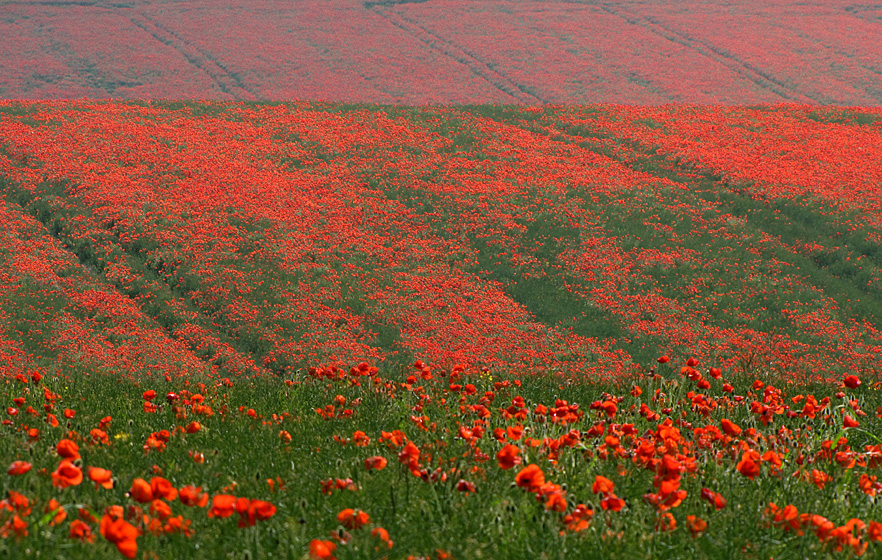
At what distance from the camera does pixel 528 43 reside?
5816cm

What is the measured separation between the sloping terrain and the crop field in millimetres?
108

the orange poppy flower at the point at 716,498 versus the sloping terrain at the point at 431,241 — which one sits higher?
the orange poppy flower at the point at 716,498

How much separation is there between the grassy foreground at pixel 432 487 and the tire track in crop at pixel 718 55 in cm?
4894

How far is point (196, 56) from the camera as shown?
54875 mm

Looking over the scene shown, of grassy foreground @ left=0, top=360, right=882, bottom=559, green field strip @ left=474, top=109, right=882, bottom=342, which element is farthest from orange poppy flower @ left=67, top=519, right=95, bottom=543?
green field strip @ left=474, top=109, right=882, bottom=342

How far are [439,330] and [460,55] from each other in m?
41.8

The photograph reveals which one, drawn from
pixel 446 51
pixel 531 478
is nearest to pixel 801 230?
pixel 531 478

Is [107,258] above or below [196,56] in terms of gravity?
below

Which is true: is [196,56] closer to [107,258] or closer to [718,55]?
[107,258]

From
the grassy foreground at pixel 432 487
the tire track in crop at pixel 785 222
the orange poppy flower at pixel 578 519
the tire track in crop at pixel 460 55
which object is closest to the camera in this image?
the grassy foreground at pixel 432 487

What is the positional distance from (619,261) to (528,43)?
40373 mm

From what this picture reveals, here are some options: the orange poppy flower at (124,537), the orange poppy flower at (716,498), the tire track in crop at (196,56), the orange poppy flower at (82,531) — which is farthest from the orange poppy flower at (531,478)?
the tire track in crop at (196,56)

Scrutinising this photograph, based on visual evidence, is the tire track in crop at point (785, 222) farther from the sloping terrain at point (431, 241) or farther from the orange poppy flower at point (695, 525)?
the orange poppy flower at point (695, 525)

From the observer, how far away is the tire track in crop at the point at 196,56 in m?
49.1
